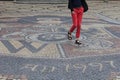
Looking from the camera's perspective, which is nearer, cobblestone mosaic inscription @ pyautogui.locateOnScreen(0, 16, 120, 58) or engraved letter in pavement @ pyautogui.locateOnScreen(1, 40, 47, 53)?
cobblestone mosaic inscription @ pyautogui.locateOnScreen(0, 16, 120, 58)

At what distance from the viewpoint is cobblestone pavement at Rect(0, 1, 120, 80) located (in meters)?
7.44

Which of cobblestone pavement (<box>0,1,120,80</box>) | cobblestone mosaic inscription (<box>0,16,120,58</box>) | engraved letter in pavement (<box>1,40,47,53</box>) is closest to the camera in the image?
cobblestone pavement (<box>0,1,120,80</box>)

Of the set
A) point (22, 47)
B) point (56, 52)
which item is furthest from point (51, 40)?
point (56, 52)

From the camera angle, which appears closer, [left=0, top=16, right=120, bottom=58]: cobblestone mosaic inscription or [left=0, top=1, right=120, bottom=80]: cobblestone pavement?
[left=0, top=1, right=120, bottom=80]: cobblestone pavement

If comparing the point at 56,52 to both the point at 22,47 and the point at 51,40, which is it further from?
the point at 51,40

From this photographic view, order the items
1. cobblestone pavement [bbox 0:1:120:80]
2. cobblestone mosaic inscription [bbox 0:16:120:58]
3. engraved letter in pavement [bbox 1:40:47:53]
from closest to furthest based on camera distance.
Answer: cobblestone pavement [bbox 0:1:120:80] → cobblestone mosaic inscription [bbox 0:16:120:58] → engraved letter in pavement [bbox 1:40:47:53]

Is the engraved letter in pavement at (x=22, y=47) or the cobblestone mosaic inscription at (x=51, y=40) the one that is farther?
the engraved letter in pavement at (x=22, y=47)

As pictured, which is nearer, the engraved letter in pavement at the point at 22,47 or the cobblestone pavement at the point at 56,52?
the cobblestone pavement at the point at 56,52

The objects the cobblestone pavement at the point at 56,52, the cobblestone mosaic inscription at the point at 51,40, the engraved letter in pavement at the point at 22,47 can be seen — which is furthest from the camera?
the engraved letter in pavement at the point at 22,47

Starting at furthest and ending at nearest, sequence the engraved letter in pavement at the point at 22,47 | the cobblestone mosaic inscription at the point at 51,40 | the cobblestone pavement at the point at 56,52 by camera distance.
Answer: the engraved letter in pavement at the point at 22,47
the cobblestone mosaic inscription at the point at 51,40
the cobblestone pavement at the point at 56,52

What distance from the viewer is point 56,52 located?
936cm

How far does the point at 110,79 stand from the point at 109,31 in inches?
220

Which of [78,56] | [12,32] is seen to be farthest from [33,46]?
[12,32]

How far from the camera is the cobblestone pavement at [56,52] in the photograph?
7438mm
